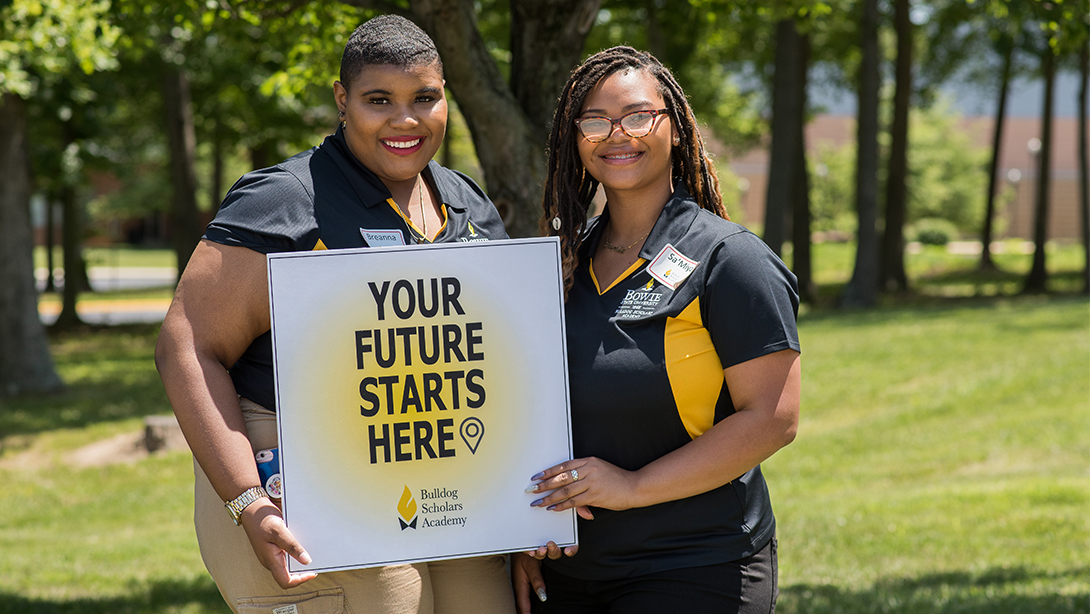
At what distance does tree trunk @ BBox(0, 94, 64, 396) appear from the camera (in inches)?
546

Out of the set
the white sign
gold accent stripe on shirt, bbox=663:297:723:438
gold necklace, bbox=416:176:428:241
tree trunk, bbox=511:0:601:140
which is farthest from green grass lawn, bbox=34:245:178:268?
gold accent stripe on shirt, bbox=663:297:723:438

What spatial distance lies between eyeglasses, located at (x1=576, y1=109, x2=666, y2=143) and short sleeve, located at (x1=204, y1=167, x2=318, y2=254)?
79 cm

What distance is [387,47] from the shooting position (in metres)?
2.52

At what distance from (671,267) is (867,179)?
64.5ft

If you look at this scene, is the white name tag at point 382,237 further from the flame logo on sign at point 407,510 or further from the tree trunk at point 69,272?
the tree trunk at point 69,272

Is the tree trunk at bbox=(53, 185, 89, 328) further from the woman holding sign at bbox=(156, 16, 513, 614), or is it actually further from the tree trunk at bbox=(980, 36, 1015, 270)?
the tree trunk at bbox=(980, 36, 1015, 270)

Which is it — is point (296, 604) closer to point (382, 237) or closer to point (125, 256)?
point (382, 237)

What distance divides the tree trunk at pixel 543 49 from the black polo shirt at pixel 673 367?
2258 mm

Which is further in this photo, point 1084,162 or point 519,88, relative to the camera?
point 1084,162

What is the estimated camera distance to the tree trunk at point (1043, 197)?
2361 centimetres

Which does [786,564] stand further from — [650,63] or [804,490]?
[650,63]

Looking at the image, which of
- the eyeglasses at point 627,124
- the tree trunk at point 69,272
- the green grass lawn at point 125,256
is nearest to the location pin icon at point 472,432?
→ the eyeglasses at point 627,124

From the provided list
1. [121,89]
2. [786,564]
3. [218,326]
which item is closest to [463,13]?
[218,326]

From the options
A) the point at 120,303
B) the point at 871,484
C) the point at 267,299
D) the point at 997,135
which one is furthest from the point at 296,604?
the point at 120,303
